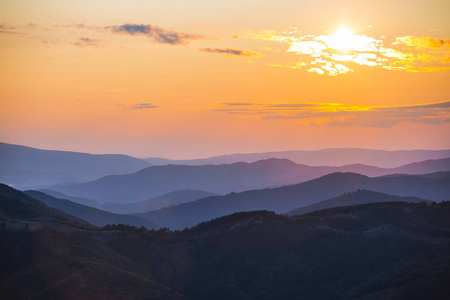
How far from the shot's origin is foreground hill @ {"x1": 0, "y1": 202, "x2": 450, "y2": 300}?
5738 centimetres

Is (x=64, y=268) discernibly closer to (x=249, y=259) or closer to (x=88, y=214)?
(x=249, y=259)

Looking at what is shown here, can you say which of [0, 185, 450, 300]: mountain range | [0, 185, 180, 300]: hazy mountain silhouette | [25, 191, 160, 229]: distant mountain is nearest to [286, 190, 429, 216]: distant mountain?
[25, 191, 160, 229]: distant mountain

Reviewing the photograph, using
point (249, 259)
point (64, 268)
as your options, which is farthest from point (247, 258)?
Result: point (64, 268)

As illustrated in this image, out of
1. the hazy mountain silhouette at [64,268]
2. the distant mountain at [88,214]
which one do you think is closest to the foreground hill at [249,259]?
the hazy mountain silhouette at [64,268]

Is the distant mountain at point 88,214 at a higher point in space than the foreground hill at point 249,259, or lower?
higher

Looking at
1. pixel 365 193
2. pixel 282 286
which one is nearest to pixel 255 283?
pixel 282 286

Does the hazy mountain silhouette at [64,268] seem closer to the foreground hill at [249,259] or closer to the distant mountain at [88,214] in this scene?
the foreground hill at [249,259]

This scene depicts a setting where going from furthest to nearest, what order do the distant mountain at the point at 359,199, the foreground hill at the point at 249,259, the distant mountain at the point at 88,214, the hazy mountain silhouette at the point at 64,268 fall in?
the distant mountain at the point at 88,214
the distant mountain at the point at 359,199
the foreground hill at the point at 249,259
the hazy mountain silhouette at the point at 64,268

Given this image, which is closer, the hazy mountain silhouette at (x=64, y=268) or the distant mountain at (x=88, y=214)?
the hazy mountain silhouette at (x=64, y=268)

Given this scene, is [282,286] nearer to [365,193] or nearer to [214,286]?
[214,286]

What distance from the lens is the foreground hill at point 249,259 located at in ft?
188

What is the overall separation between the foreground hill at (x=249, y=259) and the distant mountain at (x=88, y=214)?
89.6m

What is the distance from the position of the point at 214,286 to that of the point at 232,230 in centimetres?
1453

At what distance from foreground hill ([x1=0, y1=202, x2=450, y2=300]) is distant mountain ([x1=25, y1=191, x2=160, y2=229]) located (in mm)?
89604
